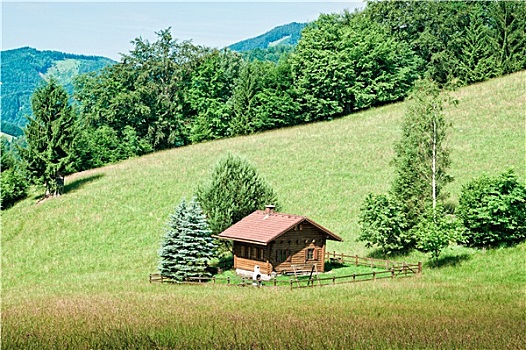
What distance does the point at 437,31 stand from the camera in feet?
288

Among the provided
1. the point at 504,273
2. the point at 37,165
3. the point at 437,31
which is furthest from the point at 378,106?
the point at 504,273

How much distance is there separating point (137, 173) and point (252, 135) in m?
18.7

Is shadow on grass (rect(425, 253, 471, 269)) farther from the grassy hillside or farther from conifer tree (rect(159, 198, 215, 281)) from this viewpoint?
conifer tree (rect(159, 198, 215, 281))

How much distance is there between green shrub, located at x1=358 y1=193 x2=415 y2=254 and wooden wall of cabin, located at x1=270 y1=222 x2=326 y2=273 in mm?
3144

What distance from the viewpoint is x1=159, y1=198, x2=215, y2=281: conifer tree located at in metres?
34.5

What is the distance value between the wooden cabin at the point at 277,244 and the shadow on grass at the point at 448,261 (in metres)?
6.24

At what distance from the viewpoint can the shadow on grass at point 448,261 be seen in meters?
33.2

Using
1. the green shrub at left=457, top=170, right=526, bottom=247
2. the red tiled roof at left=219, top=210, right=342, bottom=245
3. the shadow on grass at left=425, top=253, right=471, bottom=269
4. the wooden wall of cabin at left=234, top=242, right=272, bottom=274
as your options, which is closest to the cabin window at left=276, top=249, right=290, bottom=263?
the wooden wall of cabin at left=234, top=242, right=272, bottom=274

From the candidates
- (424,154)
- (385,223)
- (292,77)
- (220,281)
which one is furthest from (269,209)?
(292,77)

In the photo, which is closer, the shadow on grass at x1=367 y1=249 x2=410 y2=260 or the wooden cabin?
the wooden cabin

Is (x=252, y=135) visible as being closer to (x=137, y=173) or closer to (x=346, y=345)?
(x=137, y=173)

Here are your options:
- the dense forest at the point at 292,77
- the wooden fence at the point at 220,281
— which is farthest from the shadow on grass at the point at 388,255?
the dense forest at the point at 292,77

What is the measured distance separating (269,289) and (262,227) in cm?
676

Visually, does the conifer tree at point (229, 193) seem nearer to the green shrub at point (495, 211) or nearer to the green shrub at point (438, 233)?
the green shrub at point (438, 233)
